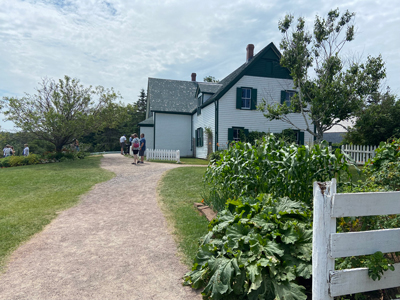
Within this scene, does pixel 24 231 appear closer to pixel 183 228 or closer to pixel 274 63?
pixel 183 228

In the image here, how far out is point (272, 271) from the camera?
222 centimetres

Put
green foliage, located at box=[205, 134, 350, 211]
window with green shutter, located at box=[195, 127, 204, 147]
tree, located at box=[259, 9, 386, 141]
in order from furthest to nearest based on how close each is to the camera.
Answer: window with green shutter, located at box=[195, 127, 204, 147]
tree, located at box=[259, 9, 386, 141]
green foliage, located at box=[205, 134, 350, 211]

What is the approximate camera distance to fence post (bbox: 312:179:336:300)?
5.90 feet

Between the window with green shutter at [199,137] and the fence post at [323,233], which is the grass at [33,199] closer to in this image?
the fence post at [323,233]

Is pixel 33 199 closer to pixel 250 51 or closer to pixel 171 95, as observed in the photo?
pixel 250 51

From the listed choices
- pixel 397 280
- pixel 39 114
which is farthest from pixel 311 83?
pixel 39 114

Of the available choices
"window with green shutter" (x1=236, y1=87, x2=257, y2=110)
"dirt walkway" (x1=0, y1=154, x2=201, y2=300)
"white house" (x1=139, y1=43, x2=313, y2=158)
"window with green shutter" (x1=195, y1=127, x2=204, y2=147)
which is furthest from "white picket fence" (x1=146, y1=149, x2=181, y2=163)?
"dirt walkway" (x1=0, y1=154, x2=201, y2=300)

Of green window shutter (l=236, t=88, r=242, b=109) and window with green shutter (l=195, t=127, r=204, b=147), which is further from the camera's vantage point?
window with green shutter (l=195, t=127, r=204, b=147)

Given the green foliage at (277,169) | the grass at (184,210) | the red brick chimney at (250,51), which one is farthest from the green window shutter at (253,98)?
the green foliage at (277,169)

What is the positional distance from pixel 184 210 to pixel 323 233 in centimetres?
396

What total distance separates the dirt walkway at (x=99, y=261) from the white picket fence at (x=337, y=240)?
52.2 inches

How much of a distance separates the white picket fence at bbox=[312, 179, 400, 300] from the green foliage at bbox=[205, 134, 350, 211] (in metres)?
1.24

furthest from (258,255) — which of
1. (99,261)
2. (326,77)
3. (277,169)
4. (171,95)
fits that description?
(171,95)

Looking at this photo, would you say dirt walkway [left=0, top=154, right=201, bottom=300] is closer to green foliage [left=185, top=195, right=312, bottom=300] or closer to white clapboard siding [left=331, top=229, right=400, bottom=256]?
green foliage [left=185, top=195, right=312, bottom=300]
